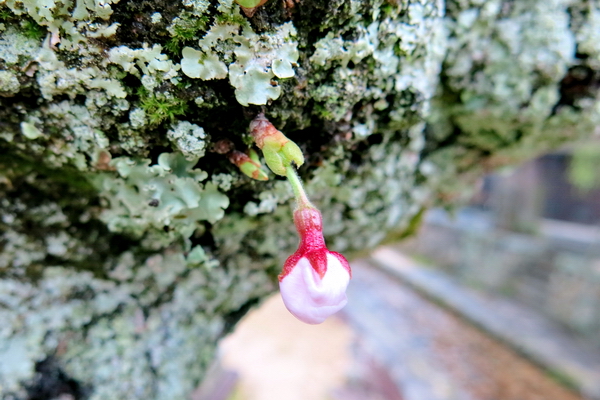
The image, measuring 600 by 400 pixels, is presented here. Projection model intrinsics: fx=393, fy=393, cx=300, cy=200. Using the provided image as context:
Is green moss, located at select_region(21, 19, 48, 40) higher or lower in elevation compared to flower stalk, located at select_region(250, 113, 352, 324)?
higher

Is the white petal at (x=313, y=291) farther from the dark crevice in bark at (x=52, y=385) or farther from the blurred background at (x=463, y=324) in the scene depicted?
the blurred background at (x=463, y=324)

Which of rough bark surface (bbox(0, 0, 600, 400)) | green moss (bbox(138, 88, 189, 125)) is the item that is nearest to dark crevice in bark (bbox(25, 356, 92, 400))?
rough bark surface (bbox(0, 0, 600, 400))

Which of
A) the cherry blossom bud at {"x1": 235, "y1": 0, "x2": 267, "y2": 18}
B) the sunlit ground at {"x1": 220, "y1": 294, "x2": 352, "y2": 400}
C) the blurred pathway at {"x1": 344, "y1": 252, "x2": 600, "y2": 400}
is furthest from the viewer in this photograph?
the blurred pathway at {"x1": 344, "y1": 252, "x2": 600, "y2": 400}

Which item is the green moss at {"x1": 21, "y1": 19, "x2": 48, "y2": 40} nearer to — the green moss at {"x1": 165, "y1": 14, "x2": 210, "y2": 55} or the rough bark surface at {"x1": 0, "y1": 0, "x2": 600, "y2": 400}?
the rough bark surface at {"x1": 0, "y1": 0, "x2": 600, "y2": 400}

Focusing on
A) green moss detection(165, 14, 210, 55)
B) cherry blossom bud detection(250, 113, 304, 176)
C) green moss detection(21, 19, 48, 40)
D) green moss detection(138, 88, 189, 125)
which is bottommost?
cherry blossom bud detection(250, 113, 304, 176)

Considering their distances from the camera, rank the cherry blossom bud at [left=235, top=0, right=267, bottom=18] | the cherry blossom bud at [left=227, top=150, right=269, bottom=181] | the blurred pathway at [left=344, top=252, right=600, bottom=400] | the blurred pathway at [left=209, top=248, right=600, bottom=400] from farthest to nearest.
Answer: the blurred pathway at [left=344, top=252, right=600, bottom=400]
the blurred pathway at [left=209, top=248, right=600, bottom=400]
the cherry blossom bud at [left=227, top=150, right=269, bottom=181]
the cherry blossom bud at [left=235, top=0, right=267, bottom=18]

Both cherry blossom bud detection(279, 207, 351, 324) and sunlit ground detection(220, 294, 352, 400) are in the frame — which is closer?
cherry blossom bud detection(279, 207, 351, 324)
